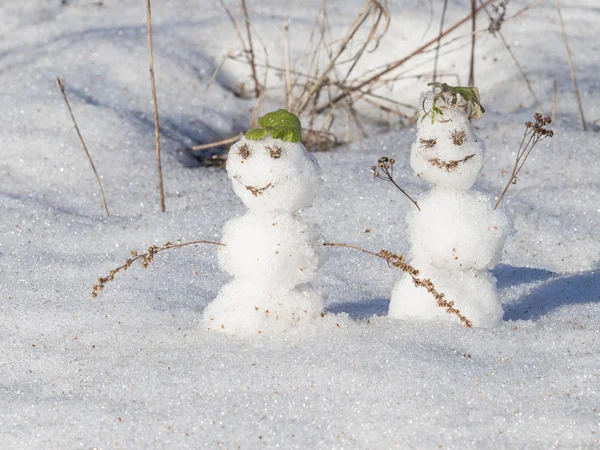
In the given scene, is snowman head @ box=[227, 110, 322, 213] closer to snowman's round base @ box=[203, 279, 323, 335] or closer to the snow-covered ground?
snowman's round base @ box=[203, 279, 323, 335]

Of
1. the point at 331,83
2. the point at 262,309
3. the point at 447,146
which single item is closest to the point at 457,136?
the point at 447,146

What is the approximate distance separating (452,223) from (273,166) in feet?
1.53

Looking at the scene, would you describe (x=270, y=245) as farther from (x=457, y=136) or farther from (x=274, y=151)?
(x=457, y=136)

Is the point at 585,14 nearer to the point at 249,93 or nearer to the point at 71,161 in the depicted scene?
the point at 249,93

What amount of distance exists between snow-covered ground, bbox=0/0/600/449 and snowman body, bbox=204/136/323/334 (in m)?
0.06

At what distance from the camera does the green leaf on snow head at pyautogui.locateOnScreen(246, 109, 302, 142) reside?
6.73 ft

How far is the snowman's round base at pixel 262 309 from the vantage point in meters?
2.14

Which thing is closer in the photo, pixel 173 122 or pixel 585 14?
pixel 173 122

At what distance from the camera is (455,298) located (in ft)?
7.13

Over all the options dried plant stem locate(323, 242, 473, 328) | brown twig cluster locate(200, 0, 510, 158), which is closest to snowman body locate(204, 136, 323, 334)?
dried plant stem locate(323, 242, 473, 328)

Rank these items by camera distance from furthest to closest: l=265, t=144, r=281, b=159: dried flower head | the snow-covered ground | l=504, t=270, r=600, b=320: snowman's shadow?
l=504, t=270, r=600, b=320: snowman's shadow, l=265, t=144, r=281, b=159: dried flower head, the snow-covered ground

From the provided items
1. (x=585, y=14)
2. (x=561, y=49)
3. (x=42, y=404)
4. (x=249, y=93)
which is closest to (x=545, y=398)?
(x=42, y=404)

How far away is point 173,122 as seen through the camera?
413 cm

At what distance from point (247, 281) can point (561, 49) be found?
10.8 ft
